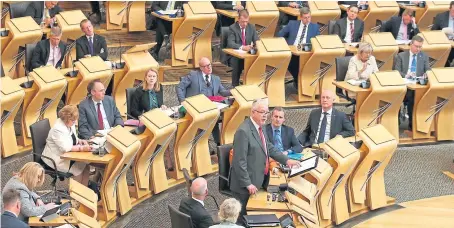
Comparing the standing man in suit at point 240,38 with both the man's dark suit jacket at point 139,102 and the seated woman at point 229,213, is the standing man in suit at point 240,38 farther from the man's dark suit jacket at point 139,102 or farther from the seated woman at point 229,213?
the seated woman at point 229,213

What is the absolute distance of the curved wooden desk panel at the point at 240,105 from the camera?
34.2 feet

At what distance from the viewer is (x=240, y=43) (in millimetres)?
12406

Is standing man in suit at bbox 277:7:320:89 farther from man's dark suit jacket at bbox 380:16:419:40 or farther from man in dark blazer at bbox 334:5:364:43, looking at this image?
man's dark suit jacket at bbox 380:16:419:40

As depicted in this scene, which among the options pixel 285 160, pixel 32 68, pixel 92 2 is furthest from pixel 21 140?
pixel 92 2

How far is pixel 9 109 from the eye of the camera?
9.94 m

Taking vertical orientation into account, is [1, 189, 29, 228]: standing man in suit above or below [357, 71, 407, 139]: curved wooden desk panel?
above

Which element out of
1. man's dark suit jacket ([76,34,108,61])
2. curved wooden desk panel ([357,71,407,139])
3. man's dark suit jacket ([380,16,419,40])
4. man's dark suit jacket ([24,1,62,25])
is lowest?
curved wooden desk panel ([357,71,407,139])

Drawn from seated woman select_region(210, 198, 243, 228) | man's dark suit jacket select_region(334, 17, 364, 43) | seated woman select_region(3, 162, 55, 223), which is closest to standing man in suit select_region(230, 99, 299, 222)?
seated woman select_region(210, 198, 243, 228)

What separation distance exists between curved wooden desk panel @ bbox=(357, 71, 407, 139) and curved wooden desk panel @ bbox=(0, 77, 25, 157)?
12.0 ft

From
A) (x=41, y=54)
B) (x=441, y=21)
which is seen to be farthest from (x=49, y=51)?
(x=441, y=21)

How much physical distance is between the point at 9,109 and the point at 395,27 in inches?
220

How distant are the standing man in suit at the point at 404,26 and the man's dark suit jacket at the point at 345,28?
1.88 ft

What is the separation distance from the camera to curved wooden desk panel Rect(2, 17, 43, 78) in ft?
38.2

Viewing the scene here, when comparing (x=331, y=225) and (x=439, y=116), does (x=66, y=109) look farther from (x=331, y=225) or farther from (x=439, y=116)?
(x=439, y=116)
